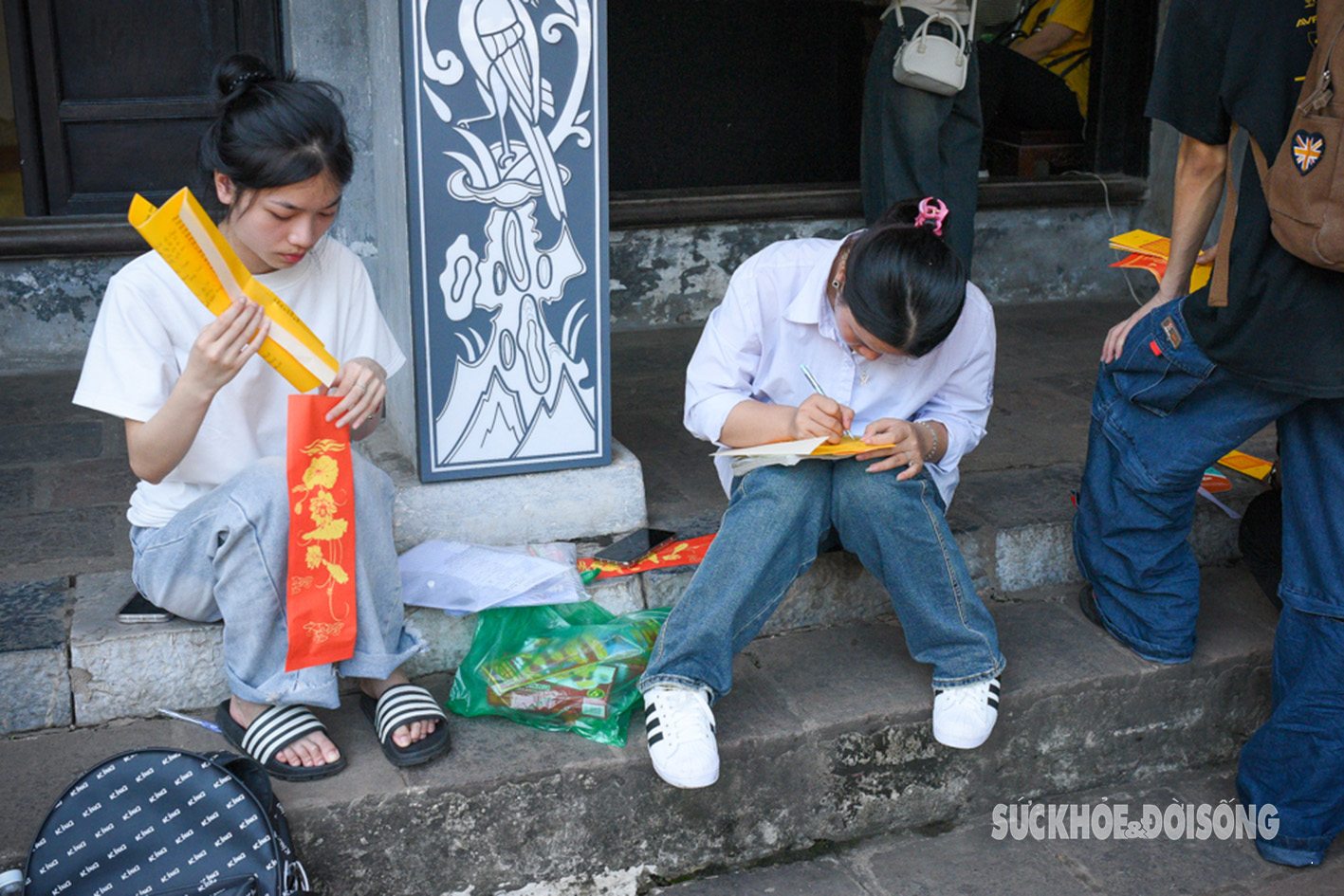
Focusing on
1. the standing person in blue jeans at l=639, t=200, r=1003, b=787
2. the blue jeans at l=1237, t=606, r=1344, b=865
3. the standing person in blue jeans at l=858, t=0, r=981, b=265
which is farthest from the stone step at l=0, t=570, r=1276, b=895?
the standing person in blue jeans at l=858, t=0, r=981, b=265

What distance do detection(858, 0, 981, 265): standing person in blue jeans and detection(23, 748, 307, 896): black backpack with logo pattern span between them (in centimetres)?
262

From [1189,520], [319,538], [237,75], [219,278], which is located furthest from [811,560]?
[237,75]

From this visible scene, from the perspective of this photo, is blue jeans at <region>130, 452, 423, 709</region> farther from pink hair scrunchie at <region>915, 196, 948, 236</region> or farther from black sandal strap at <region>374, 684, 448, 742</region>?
pink hair scrunchie at <region>915, 196, 948, 236</region>

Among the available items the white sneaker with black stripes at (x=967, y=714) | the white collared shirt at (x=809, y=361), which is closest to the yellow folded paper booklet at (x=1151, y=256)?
the white collared shirt at (x=809, y=361)

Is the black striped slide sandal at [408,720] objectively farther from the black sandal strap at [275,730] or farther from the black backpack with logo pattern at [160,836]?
the black backpack with logo pattern at [160,836]

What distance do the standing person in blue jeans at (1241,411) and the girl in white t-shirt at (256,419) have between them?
1377 mm

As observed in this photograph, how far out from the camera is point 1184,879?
2154mm

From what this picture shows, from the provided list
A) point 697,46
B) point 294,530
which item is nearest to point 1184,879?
point 294,530

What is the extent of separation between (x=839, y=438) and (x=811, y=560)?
0.85 ft

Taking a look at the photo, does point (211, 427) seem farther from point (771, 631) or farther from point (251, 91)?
point (771, 631)

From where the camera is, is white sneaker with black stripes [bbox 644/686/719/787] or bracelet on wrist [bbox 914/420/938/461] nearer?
white sneaker with black stripes [bbox 644/686/719/787]

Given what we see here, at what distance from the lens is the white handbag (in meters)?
3.41

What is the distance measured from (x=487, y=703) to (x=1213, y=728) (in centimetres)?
152

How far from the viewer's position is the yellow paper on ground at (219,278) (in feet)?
5.41
